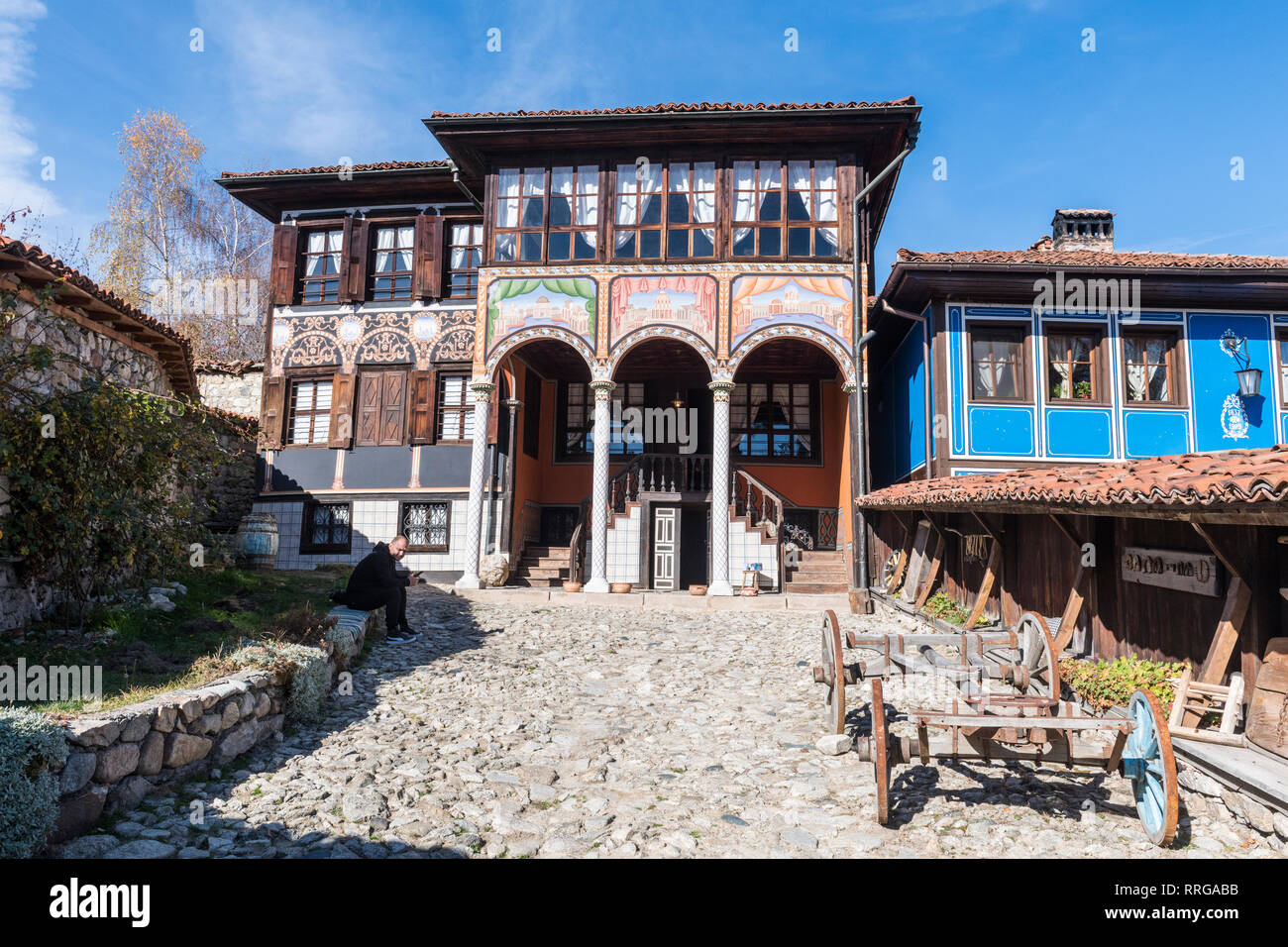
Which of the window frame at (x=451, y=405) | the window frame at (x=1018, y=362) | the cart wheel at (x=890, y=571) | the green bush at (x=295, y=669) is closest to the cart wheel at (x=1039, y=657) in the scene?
the green bush at (x=295, y=669)

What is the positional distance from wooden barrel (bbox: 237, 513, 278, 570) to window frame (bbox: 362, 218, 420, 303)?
17.0ft

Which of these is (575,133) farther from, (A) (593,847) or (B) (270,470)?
(A) (593,847)

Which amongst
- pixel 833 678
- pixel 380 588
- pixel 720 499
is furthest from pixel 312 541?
pixel 833 678

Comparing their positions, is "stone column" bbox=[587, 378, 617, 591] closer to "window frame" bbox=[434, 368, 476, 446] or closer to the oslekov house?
the oslekov house

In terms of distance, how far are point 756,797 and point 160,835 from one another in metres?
3.36

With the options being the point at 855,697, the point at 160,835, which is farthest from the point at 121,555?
the point at 855,697

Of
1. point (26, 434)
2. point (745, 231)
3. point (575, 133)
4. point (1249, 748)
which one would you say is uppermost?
point (575, 133)

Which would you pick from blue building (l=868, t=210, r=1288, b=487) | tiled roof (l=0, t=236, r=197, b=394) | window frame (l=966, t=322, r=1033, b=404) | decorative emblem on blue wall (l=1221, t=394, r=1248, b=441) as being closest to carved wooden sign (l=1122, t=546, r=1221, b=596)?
blue building (l=868, t=210, r=1288, b=487)

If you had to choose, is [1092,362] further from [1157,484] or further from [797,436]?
[1157,484]

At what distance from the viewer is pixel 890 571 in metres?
13.9

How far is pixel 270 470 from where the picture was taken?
16828mm

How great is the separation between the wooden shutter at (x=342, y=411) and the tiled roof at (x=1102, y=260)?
36.9 feet

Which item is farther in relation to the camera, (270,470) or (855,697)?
(270,470)

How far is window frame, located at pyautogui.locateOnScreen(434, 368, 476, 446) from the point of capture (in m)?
16.7
